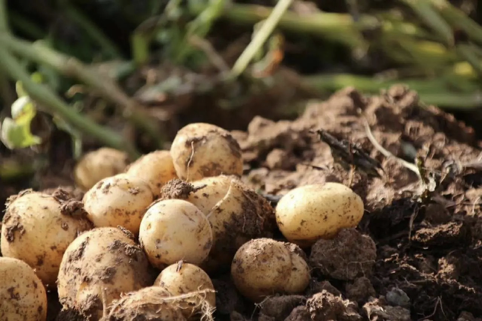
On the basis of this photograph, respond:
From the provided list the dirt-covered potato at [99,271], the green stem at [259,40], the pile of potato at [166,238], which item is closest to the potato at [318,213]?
the pile of potato at [166,238]

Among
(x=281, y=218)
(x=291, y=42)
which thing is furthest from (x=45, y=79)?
(x=281, y=218)

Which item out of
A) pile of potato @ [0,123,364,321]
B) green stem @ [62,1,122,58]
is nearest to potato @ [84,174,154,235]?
pile of potato @ [0,123,364,321]

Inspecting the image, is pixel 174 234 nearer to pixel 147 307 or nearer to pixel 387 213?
pixel 147 307

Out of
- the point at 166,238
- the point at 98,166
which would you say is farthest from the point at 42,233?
the point at 98,166

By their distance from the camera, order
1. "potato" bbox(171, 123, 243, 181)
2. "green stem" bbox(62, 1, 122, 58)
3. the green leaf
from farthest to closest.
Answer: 1. "green stem" bbox(62, 1, 122, 58)
2. the green leaf
3. "potato" bbox(171, 123, 243, 181)

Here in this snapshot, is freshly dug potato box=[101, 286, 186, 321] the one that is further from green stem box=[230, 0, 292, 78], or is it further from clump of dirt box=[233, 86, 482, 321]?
green stem box=[230, 0, 292, 78]

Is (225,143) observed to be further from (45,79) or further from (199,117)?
(45,79)
